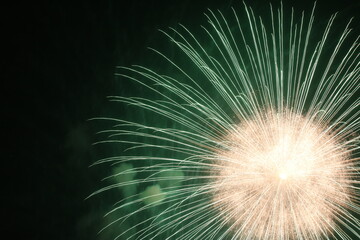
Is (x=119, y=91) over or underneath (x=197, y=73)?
underneath

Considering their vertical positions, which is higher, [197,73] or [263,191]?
[197,73]

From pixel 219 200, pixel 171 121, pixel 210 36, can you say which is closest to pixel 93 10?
pixel 210 36

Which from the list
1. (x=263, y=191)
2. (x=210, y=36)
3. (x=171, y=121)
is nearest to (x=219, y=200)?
(x=263, y=191)

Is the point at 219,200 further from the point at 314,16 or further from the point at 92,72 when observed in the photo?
the point at 314,16

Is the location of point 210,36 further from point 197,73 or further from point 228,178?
point 228,178

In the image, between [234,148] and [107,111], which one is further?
[107,111]

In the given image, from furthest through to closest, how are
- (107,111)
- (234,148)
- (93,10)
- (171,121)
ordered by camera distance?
(171,121), (107,111), (93,10), (234,148)

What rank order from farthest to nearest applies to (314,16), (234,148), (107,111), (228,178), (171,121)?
(171,121) → (314,16) → (107,111) → (228,178) → (234,148)

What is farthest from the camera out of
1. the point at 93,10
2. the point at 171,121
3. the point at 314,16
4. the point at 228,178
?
the point at 171,121

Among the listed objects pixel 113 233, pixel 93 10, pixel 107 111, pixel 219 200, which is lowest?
pixel 113 233

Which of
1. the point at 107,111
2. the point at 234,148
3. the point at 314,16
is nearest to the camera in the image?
the point at 234,148
